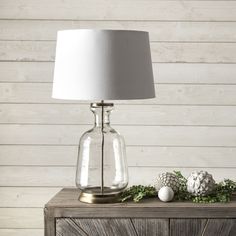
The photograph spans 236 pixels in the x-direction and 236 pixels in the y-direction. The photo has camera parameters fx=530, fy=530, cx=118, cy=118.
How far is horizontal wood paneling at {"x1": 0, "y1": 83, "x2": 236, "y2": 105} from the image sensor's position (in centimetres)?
238

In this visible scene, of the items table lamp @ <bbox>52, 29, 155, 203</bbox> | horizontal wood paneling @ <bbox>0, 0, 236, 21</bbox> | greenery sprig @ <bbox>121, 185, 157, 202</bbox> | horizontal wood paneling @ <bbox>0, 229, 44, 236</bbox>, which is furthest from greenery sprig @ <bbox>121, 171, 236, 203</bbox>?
horizontal wood paneling @ <bbox>0, 0, 236, 21</bbox>

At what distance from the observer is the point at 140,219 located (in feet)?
6.01

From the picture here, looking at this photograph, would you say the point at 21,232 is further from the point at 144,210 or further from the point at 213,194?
the point at 213,194

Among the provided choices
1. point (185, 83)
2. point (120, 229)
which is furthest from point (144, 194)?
point (185, 83)

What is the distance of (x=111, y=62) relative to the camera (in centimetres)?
174

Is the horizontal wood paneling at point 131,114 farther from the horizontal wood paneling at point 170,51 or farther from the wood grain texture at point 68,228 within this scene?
the wood grain texture at point 68,228

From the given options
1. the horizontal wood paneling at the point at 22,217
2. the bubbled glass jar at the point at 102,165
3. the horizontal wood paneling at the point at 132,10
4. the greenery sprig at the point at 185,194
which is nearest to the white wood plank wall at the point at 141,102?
the horizontal wood paneling at the point at 132,10

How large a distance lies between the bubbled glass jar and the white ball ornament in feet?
0.45

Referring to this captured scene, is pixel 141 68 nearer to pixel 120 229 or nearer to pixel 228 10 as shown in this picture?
pixel 120 229

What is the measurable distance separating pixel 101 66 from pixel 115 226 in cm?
56

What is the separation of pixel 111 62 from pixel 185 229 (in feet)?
2.07

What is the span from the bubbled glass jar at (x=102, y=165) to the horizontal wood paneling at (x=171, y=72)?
21.8 inches

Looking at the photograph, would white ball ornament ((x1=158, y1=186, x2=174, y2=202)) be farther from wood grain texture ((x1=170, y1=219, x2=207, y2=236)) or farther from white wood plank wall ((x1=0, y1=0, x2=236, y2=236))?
white wood plank wall ((x1=0, y1=0, x2=236, y2=236))

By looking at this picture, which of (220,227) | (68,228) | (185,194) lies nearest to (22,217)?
(68,228)
